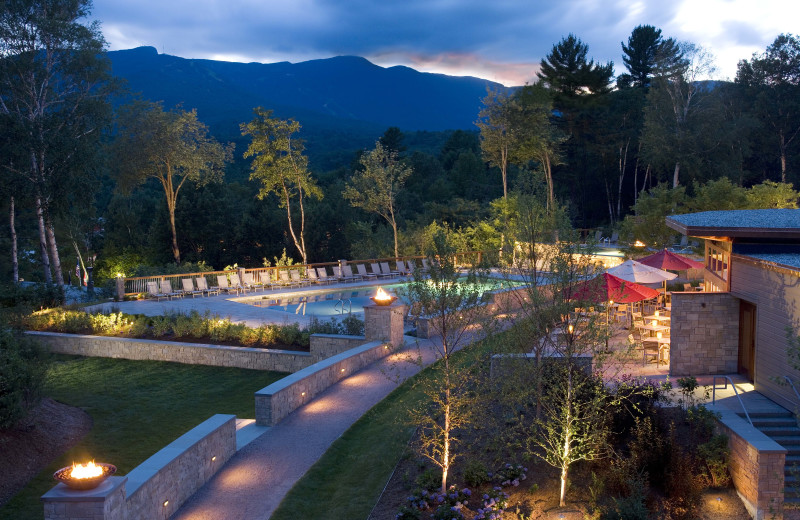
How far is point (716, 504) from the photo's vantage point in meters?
6.89

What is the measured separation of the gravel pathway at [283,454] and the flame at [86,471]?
1.58 meters

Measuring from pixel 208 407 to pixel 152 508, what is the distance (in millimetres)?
4807

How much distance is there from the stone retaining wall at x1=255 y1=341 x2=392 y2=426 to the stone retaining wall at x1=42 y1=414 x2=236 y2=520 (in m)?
1.00

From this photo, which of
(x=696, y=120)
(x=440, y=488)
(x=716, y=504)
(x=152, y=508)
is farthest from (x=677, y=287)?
(x=696, y=120)

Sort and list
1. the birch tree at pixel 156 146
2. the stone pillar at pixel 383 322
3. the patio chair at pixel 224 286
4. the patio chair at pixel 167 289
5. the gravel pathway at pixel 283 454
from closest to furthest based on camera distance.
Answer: the gravel pathway at pixel 283 454
the stone pillar at pixel 383 322
the patio chair at pixel 167 289
the patio chair at pixel 224 286
the birch tree at pixel 156 146

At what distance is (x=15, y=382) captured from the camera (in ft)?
27.8

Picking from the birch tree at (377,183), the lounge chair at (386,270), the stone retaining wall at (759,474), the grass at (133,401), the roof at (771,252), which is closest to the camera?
the stone retaining wall at (759,474)

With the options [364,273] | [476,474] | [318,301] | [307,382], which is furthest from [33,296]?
[476,474]

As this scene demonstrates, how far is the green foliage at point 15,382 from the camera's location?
8.25 metres

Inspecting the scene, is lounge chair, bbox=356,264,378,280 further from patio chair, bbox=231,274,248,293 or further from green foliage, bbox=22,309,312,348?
green foliage, bbox=22,309,312,348

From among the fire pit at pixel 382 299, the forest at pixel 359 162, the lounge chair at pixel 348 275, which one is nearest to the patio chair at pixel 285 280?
the lounge chair at pixel 348 275

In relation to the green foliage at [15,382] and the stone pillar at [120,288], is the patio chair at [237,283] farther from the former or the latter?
the green foliage at [15,382]

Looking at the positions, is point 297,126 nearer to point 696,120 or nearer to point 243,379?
point 243,379

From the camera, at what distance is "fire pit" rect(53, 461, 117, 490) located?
5176mm
